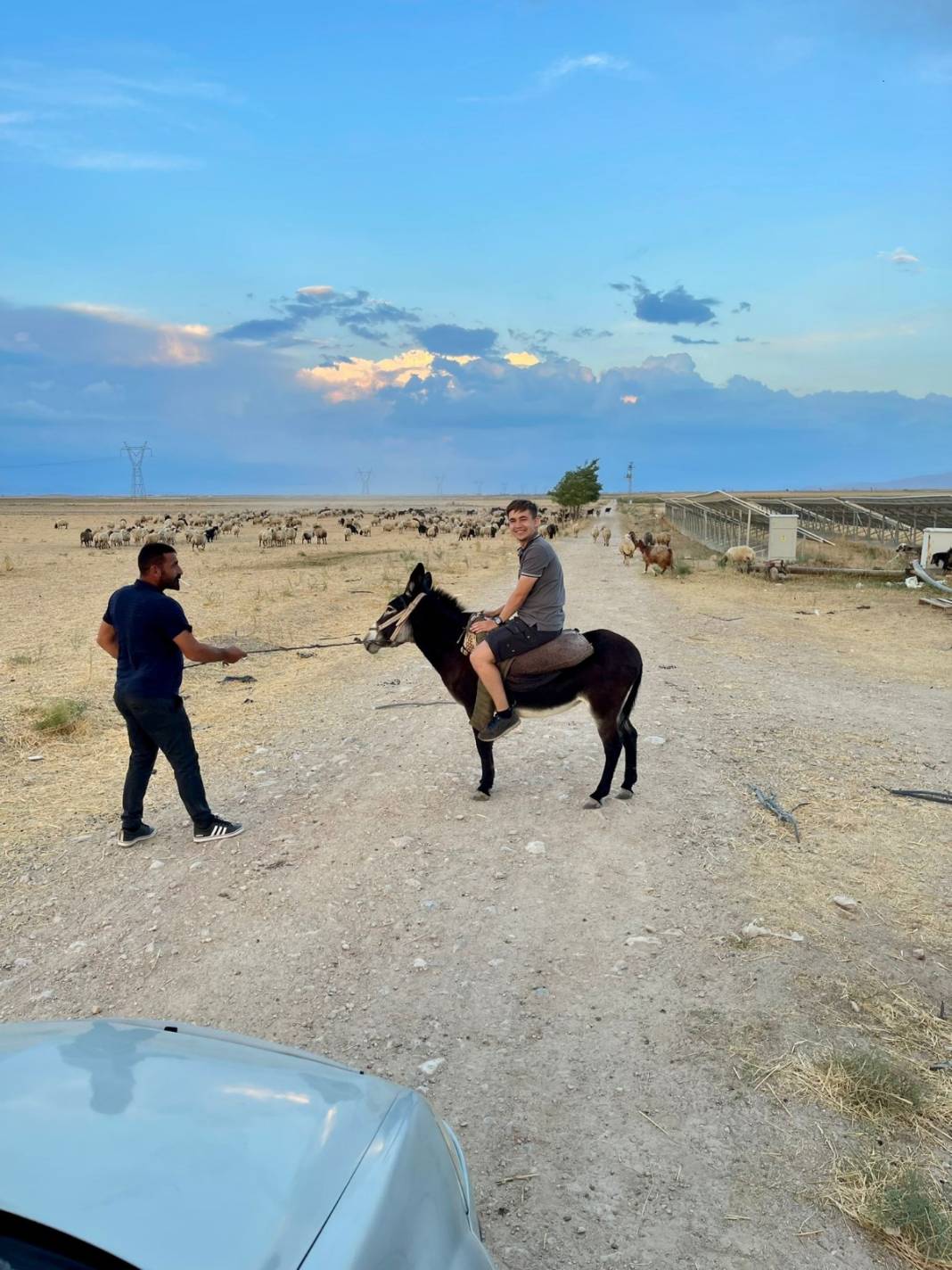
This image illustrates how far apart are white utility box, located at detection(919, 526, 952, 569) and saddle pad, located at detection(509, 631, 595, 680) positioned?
20.3m

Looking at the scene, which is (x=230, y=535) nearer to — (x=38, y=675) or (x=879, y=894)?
(x=38, y=675)

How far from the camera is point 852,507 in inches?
1267

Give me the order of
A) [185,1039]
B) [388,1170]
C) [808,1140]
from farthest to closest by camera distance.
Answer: [808,1140] < [185,1039] < [388,1170]

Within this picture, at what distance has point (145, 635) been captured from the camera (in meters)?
5.88

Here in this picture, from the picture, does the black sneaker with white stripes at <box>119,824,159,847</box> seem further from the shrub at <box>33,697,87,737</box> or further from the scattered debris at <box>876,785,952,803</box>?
the scattered debris at <box>876,785,952,803</box>

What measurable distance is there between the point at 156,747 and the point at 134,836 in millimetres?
648

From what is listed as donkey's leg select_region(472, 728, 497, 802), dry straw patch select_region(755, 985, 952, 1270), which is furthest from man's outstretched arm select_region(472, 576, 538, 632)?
dry straw patch select_region(755, 985, 952, 1270)

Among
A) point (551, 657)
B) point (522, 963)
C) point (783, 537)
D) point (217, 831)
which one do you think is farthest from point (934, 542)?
point (522, 963)

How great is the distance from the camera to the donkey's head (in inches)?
273

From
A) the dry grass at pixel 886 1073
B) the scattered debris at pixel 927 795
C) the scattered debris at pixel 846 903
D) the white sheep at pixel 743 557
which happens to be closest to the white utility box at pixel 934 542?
the white sheep at pixel 743 557

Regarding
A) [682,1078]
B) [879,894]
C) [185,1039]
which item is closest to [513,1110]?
[682,1078]

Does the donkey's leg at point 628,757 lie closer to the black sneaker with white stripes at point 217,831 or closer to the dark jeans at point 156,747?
the black sneaker with white stripes at point 217,831

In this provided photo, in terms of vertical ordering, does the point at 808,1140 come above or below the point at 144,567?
below

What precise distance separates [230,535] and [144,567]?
49498mm
